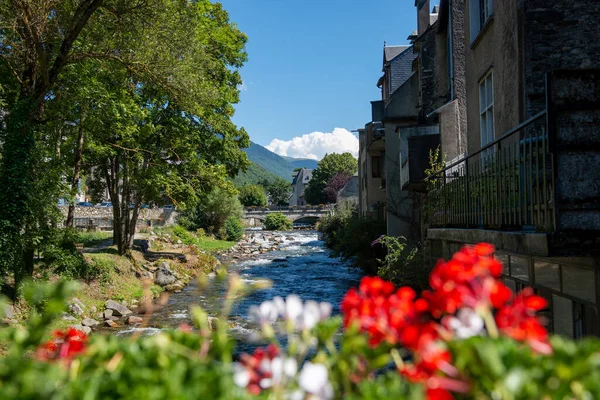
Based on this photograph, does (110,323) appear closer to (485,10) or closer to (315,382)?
(485,10)

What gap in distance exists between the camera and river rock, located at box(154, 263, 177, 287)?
23.0 meters

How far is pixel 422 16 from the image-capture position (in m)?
23.4

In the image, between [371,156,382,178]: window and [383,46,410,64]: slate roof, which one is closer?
[383,46,410,64]: slate roof

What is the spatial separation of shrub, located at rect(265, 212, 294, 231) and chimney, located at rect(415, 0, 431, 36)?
54.3m

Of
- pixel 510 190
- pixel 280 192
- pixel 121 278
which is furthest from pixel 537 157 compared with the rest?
pixel 280 192

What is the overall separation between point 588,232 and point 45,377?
201 inches

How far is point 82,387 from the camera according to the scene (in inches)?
55.3

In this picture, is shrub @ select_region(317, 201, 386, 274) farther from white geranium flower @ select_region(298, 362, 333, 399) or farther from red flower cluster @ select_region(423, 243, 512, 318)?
white geranium flower @ select_region(298, 362, 333, 399)

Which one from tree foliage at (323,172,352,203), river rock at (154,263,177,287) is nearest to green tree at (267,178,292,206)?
tree foliage at (323,172,352,203)

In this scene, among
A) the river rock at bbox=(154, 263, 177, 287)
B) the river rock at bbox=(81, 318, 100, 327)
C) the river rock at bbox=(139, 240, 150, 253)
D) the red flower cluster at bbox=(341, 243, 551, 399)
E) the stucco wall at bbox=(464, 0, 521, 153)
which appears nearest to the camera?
the red flower cluster at bbox=(341, 243, 551, 399)

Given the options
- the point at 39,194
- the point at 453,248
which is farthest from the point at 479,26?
the point at 39,194

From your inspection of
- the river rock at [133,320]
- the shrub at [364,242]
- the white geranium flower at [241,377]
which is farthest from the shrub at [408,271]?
the white geranium flower at [241,377]

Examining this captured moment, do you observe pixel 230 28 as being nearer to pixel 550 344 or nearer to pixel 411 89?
pixel 411 89

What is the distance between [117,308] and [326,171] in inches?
3573
